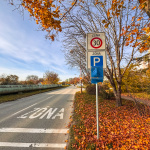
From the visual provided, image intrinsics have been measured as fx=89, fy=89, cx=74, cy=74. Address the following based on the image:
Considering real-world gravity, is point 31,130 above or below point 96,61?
below

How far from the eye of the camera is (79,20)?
20.9 feet

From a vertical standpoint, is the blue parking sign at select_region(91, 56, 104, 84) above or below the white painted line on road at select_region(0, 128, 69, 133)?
above

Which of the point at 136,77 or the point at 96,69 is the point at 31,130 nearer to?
the point at 96,69

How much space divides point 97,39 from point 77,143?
131 inches

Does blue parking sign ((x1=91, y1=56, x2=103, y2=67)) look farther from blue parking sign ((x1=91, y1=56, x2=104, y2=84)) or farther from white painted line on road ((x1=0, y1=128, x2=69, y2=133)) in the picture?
white painted line on road ((x1=0, y1=128, x2=69, y2=133))

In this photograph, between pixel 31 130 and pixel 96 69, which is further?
pixel 31 130

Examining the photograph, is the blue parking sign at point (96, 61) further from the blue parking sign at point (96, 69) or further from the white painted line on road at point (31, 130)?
the white painted line on road at point (31, 130)

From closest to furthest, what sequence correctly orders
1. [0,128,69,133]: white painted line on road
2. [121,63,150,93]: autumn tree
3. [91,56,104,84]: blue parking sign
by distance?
[91,56,104,84]: blue parking sign
[0,128,69,133]: white painted line on road
[121,63,150,93]: autumn tree

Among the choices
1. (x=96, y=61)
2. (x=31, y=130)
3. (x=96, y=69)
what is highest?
(x=96, y=61)

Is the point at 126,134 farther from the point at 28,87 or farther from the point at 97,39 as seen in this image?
the point at 28,87

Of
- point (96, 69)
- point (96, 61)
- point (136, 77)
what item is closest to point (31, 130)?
point (96, 69)

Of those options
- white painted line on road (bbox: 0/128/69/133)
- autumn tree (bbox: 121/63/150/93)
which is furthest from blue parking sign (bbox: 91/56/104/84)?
autumn tree (bbox: 121/63/150/93)

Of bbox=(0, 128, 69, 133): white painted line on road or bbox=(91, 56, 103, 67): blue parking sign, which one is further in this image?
bbox=(0, 128, 69, 133): white painted line on road

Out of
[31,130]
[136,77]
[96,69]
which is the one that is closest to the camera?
[96,69]
